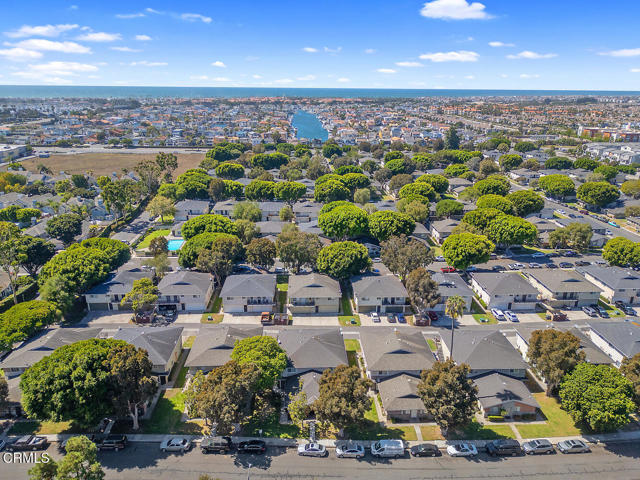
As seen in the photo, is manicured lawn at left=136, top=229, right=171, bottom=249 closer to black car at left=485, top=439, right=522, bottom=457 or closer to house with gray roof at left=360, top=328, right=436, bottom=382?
house with gray roof at left=360, top=328, right=436, bottom=382

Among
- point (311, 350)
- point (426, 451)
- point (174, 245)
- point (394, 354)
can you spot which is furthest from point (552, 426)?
point (174, 245)

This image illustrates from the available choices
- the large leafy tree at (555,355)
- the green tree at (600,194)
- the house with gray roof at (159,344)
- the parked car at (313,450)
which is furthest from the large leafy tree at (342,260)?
the green tree at (600,194)

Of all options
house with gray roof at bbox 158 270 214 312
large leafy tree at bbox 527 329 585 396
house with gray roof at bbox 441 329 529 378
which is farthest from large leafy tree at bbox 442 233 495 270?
house with gray roof at bbox 158 270 214 312

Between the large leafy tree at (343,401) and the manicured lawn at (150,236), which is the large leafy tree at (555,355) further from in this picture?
the manicured lawn at (150,236)

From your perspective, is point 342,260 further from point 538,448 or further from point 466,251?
point 538,448

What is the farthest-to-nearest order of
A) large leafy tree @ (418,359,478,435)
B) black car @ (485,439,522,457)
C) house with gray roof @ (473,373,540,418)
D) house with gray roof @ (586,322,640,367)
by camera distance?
house with gray roof @ (586,322,640,367) < house with gray roof @ (473,373,540,418) < black car @ (485,439,522,457) < large leafy tree @ (418,359,478,435)

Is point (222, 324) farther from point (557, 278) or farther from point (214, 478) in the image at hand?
point (557, 278)

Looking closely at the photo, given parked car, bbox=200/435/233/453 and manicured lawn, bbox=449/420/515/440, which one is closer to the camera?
parked car, bbox=200/435/233/453
